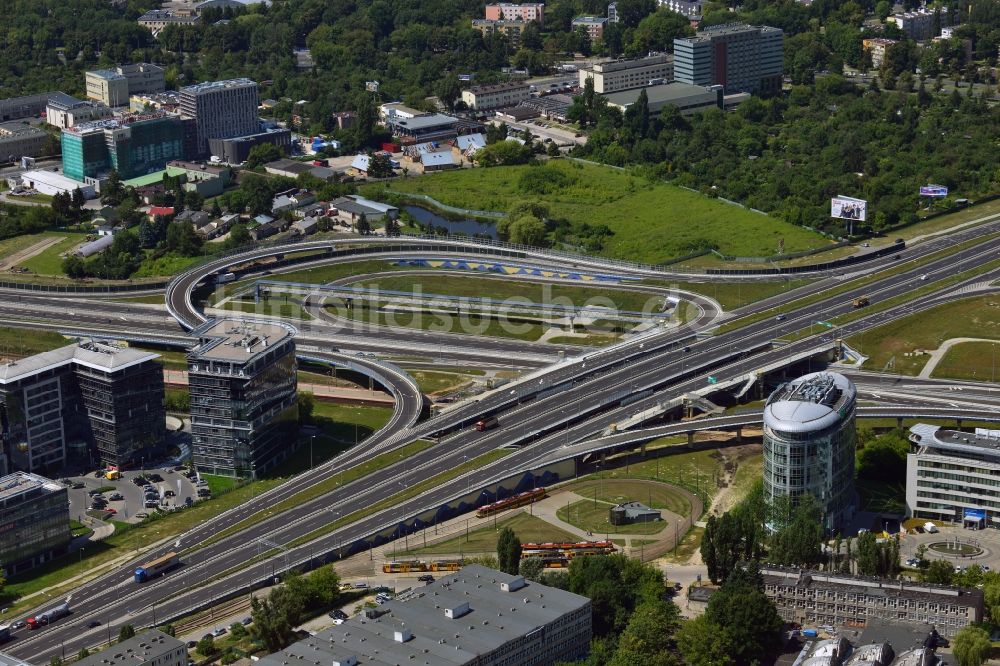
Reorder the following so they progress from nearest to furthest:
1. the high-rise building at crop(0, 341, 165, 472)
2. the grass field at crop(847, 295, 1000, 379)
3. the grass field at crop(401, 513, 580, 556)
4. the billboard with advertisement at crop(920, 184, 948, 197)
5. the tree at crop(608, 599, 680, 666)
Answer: the tree at crop(608, 599, 680, 666) < the grass field at crop(401, 513, 580, 556) < the high-rise building at crop(0, 341, 165, 472) < the grass field at crop(847, 295, 1000, 379) < the billboard with advertisement at crop(920, 184, 948, 197)

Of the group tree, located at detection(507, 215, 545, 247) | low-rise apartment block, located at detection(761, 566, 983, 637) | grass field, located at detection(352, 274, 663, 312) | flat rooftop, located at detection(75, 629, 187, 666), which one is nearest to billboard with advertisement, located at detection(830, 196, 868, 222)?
grass field, located at detection(352, 274, 663, 312)

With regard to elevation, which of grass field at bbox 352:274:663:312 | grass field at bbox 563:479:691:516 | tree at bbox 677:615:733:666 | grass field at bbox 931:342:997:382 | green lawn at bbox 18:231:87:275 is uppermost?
green lawn at bbox 18:231:87:275

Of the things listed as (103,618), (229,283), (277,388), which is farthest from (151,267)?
(103,618)

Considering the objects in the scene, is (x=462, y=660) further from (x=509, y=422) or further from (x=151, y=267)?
(x=151, y=267)

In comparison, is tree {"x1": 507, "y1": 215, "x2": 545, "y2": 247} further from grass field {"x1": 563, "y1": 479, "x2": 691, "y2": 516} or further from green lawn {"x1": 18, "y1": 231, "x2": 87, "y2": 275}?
grass field {"x1": 563, "y1": 479, "x2": 691, "y2": 516}

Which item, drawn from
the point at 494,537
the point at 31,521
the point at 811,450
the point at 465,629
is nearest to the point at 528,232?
the point at 494,537

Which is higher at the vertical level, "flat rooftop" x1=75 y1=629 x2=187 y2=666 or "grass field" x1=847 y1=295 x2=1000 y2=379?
"grass field" x1=847 y1=295 x2=1000 y2=379

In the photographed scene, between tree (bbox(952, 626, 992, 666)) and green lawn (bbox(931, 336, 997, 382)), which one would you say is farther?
green lawn (bbox(931, 336, 997, 382))

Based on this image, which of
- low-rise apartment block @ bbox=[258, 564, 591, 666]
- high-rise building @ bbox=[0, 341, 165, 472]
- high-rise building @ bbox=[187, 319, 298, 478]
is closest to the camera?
low-rise apartment block @ bbox=[258, 564, 591, 666]
